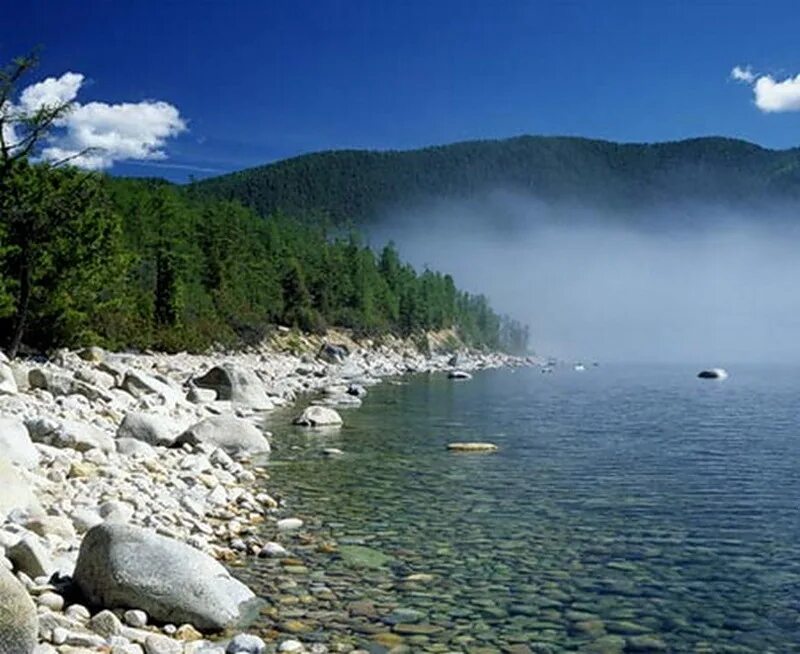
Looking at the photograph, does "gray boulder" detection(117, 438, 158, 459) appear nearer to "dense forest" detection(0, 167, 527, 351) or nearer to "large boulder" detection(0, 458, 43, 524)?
"large boulder" detection(0, 458, 43, 524)

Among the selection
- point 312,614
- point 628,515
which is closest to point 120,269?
point 628,515

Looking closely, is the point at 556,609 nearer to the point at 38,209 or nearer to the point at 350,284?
the point at 38,209

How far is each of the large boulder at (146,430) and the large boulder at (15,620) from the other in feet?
50.7

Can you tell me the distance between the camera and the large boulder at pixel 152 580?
10.5 metres

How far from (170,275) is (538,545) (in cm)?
7398

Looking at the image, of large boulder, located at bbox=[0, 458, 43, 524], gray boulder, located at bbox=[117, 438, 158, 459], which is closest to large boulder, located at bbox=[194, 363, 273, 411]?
gray boulder, located at bbox=[117, 438, 158, 459]

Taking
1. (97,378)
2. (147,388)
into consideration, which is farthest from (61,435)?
(147,388)

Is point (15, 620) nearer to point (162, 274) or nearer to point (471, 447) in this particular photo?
point (471, 447)

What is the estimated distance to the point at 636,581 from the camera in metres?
13.3

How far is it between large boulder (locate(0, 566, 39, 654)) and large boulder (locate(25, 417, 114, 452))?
1154 cm

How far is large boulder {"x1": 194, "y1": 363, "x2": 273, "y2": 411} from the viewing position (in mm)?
42062

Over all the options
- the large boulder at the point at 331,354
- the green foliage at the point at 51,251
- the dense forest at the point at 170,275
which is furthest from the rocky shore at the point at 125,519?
the large boulder at the point at 331,354

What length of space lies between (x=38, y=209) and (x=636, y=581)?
36.7 m

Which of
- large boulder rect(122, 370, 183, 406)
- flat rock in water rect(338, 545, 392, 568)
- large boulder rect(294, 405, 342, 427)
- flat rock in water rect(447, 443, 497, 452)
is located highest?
large boulder rect(122, 370, 183, 406)
